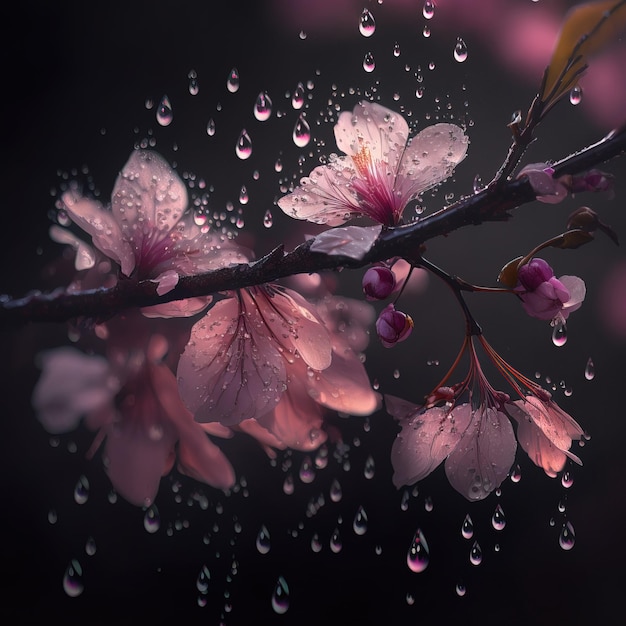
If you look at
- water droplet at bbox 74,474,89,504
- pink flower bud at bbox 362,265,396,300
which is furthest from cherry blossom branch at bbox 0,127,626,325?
water droplet at bbox 74,474,89,504

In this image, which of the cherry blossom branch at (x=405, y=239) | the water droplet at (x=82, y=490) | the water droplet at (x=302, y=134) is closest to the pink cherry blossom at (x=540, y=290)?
the cherry blossom branch at (x=405, y=239)

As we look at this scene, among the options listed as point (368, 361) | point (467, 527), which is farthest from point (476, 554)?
point (368, 361)

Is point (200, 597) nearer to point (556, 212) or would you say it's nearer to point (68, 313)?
point (68, 313)

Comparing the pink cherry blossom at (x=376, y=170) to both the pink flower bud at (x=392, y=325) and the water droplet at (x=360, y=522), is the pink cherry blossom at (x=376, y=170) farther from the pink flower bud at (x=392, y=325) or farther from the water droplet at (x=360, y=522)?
the water droplet at (x=360, y=522)

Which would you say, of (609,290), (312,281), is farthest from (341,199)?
(609,290)

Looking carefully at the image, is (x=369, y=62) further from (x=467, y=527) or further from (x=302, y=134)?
(x=467, y=527)

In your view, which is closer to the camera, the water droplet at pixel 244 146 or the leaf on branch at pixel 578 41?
the leaf on branch at pixel 578 41
